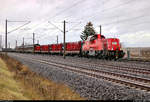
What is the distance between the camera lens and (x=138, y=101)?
6668 mm

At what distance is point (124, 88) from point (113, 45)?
46.9 ft

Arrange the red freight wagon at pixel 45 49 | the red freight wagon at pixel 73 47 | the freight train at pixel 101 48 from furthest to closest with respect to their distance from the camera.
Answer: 1. the red freight wagon at pixel 45 49
2. the red freight wagon at pixel 73 47
3. the freight train at pixel 101 48

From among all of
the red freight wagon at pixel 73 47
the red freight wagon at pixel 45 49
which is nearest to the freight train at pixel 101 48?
the red freight wagon at pixel 73 47

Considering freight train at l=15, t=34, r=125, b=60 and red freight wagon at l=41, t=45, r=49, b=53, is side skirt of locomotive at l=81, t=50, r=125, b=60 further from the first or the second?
red freight wagon at l=41, t=45, r=49, b=53

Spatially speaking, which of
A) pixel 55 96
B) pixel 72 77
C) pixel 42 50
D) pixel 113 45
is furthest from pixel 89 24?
pixel 55 96

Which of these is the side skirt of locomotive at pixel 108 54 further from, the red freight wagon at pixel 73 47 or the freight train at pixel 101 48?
the red freight wagon at pixel 73 47

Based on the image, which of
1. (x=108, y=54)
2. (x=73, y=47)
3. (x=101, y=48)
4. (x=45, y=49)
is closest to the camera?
(x=108, y=54)

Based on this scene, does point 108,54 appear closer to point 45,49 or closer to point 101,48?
point 101,48

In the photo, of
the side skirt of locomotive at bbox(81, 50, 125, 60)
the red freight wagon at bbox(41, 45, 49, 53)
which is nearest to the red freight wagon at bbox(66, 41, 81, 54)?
the side skirt of locomotive at bbox(81, 50, 125, 60)

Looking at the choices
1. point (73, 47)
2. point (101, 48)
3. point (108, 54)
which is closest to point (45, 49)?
point (73, 47)

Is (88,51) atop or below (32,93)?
atop

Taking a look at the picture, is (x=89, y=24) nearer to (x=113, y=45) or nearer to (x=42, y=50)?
(x=42, y=50)

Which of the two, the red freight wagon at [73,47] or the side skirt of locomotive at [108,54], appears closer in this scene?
the side skirt of locomotive at [108,54]

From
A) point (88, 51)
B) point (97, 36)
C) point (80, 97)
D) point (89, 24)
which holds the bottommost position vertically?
point (80, 97)
